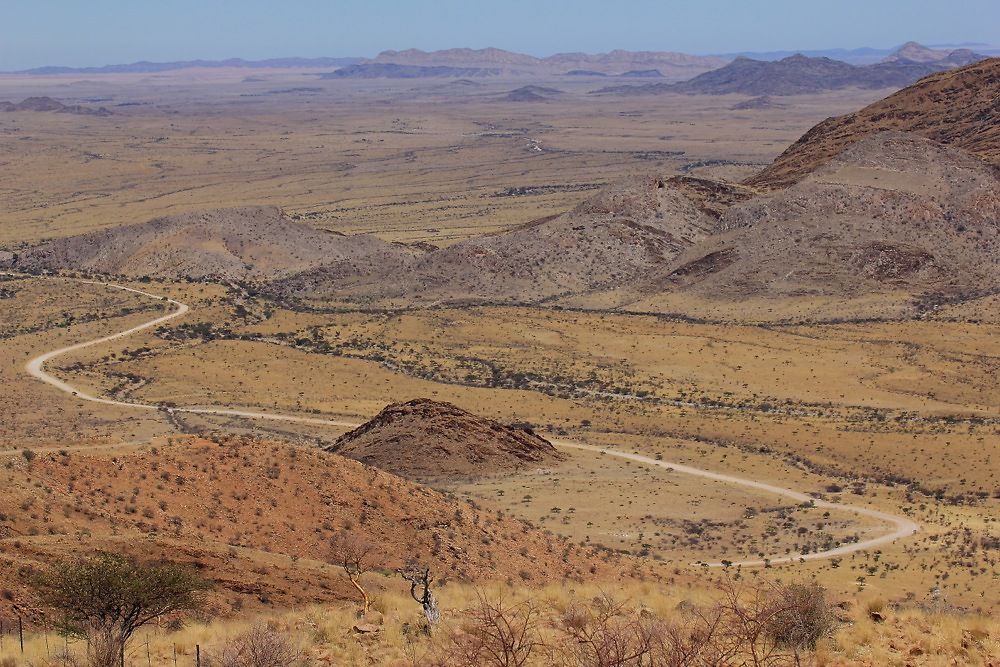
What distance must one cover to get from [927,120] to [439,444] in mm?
83035

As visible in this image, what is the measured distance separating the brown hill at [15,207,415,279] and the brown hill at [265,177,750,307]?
4990 millimetres

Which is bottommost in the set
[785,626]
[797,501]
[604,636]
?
[797,501]

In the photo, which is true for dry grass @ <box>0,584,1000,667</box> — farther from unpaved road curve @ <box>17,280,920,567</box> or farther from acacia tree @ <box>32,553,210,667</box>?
unpaved road curve @ <box>17,280,920,567</box>

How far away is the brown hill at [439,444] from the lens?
3912 centimetres

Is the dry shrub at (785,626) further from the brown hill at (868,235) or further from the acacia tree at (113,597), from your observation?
the brown hill at (868,235)

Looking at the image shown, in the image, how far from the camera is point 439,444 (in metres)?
39.9

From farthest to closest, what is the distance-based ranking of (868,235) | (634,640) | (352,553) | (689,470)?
1. (868,235)
2. (689,470)
3. (352,553)
4. (634,640)

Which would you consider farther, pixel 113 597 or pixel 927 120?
pixel 927 120

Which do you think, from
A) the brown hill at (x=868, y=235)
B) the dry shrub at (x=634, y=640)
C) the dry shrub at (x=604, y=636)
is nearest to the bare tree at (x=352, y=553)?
the dry shrub at (x=604, y=636)

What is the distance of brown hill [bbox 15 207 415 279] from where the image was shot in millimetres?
95250

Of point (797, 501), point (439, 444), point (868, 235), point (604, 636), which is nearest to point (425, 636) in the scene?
point (604, 636)

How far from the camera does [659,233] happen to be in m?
91.2

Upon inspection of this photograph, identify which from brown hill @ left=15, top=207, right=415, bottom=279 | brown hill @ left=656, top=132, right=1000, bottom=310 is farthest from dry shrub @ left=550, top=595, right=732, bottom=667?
brown hill @ left=15, top=207, right=415, bottom=279

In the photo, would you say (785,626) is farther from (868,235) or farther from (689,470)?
(868,235)
